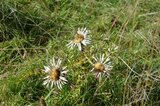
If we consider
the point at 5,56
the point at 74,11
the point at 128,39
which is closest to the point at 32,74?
the point at 5,56

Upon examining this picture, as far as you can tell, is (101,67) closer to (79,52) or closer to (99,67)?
(99,67)

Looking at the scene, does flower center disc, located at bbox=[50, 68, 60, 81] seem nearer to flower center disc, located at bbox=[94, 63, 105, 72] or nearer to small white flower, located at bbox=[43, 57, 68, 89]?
small white flower, located at bbox=[43, 57, 68, 89]

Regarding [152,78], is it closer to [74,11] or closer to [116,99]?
[116,99]

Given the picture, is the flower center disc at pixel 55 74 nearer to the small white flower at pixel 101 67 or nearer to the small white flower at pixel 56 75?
the small white flower at pixel 56 75

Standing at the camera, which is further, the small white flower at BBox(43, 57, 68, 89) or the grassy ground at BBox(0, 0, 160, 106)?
the grassy ground at BBox(0, 0, 160, 106)

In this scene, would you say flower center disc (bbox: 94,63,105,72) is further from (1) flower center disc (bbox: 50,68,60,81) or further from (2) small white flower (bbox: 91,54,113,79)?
(1) flower center disc (bbox: 50,68,60,81)

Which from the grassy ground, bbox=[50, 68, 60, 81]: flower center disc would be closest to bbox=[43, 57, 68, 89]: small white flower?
bbox=[50, 68, 60, 81]: flower center disc

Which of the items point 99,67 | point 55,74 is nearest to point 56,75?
point 55,74
